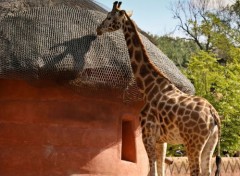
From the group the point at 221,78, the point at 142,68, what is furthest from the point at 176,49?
the point at 142,68

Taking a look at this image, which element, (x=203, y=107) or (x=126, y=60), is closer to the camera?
(x=203, y=107)

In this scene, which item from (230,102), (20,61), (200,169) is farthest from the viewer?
(230,102)

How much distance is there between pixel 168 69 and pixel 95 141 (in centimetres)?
180

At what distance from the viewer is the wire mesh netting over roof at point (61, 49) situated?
829cm

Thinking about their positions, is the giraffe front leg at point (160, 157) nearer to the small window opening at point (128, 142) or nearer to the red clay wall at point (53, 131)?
the red clay wall at point (53, 131)

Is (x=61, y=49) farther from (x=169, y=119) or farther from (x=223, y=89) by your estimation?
(x=223, y=89)

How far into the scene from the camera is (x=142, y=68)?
7.75m

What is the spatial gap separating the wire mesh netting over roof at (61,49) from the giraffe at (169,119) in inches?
30.9

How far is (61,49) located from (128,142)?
2.14m

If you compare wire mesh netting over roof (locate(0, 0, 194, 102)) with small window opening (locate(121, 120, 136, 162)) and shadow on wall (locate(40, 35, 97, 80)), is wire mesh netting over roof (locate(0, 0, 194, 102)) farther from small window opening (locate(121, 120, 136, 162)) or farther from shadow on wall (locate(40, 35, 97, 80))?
small window opening (locate(121, 120, 136, 162))

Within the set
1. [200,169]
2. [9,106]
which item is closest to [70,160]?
[9,106]

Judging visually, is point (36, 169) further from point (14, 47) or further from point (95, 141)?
point (14, 47)

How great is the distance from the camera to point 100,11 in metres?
10.0

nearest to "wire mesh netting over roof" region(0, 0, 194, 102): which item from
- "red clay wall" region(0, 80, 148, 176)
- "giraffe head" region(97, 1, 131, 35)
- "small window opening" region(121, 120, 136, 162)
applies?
"red clay wall" region(0, 80, 148, 176)
